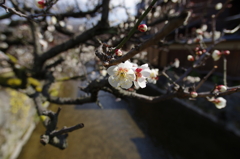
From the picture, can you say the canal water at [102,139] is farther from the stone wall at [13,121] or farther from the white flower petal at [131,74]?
the white flower petal at [131,74]

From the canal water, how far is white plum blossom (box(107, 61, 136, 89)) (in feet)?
7.01

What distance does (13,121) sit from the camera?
4.30 m

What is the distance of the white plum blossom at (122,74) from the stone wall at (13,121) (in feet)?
14.9

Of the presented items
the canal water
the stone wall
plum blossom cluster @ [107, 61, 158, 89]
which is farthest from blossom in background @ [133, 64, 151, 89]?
the stone wall

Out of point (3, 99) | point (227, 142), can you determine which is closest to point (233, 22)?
point (227, 142)

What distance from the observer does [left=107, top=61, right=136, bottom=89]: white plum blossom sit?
3.20 ft

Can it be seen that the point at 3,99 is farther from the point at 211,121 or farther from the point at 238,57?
the point at 238,57

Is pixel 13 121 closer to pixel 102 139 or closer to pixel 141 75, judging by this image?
pixel 102 139

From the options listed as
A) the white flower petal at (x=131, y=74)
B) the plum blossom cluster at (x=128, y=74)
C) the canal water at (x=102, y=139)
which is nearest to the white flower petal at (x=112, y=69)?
the plum blossom cluster at (x=128, y=74)

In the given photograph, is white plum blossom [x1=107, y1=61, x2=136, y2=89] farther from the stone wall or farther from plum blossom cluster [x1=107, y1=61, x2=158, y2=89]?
the stone wall

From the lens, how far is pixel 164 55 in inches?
440

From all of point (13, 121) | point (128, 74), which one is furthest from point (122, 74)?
point (13, 121)

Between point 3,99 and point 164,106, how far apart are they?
7.19 metres

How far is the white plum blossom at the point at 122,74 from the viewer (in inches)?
38.4
